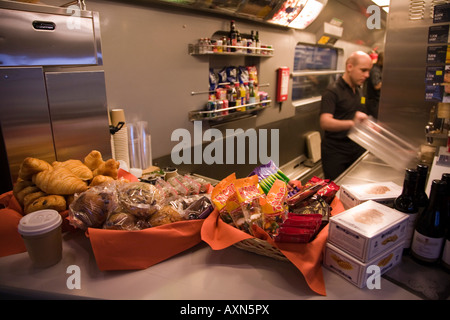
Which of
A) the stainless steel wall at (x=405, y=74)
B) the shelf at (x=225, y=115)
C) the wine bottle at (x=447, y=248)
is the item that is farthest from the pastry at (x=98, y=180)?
the stainless steel wall at (x=405, y=74)

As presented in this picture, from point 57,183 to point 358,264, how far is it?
1.06 meters

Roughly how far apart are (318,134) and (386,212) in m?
4.47

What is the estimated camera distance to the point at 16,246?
1.09 meters

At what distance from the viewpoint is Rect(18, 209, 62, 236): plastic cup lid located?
95cm

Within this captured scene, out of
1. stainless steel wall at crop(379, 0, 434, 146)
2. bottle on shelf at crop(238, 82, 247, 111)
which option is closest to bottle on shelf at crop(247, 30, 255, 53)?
bottle on shelf at crop(238, 82, 247, 111)

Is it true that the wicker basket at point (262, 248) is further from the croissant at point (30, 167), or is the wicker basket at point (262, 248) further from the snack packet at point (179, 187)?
the croissant at point (30, 167)

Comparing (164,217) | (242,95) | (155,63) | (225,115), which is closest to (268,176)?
(164,217)

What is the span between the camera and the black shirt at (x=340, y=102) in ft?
9.78

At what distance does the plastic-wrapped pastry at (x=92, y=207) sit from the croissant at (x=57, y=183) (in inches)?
2.6

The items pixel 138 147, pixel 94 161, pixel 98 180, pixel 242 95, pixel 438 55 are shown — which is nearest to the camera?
pixel 98 180

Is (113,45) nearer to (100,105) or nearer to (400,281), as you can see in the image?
(100,105)

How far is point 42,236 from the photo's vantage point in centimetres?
97

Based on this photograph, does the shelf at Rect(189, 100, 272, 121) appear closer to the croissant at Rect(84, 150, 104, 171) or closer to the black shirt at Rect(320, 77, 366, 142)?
the black shirt at Rect(320, 77, 366, 142)

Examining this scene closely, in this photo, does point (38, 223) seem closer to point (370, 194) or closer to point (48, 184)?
point (48, 184)
